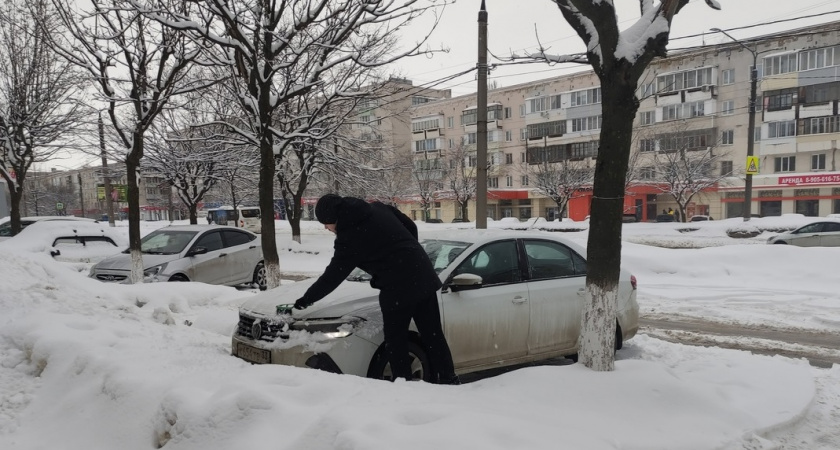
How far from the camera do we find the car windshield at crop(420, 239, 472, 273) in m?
4.86

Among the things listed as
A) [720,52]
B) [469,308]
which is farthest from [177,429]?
[720,52]

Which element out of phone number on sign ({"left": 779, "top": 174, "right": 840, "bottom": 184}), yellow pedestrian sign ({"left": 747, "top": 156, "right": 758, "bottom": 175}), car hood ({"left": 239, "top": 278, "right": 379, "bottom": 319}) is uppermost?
yellow pedestrian sign ({"left": 747, "top": 156, "right": 758, "bottom": 175})

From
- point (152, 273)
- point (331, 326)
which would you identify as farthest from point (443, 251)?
point (152, 273)

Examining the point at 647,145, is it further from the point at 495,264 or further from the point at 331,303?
the point at 331,303

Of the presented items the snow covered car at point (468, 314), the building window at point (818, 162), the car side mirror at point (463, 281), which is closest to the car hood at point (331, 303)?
the snow covered car at point (468, 314)

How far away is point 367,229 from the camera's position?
12.9 ft

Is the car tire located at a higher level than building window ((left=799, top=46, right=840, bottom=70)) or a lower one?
lower

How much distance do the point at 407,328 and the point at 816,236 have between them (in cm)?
1983

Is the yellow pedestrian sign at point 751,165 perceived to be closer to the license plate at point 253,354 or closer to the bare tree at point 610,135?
the bare tree at point 610,135

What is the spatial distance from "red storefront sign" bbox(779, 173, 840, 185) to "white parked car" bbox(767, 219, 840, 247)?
26794 millimetres

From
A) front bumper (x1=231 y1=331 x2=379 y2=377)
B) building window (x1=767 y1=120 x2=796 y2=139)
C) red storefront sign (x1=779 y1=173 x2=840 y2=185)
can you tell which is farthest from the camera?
building window (x1=767 y1=120 x2=796 y2=139)

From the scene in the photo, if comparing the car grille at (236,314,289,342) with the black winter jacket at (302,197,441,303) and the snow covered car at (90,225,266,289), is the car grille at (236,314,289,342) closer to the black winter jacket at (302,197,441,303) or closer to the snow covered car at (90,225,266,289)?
the black winter jacket at (302,197,441,303)

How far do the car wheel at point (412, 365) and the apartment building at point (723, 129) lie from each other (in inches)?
1370

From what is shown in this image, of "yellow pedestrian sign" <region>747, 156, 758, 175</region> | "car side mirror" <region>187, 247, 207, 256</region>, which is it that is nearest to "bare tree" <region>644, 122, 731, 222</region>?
"yellow pedestrian sign" <region>747, 156, 758, 175</region>
